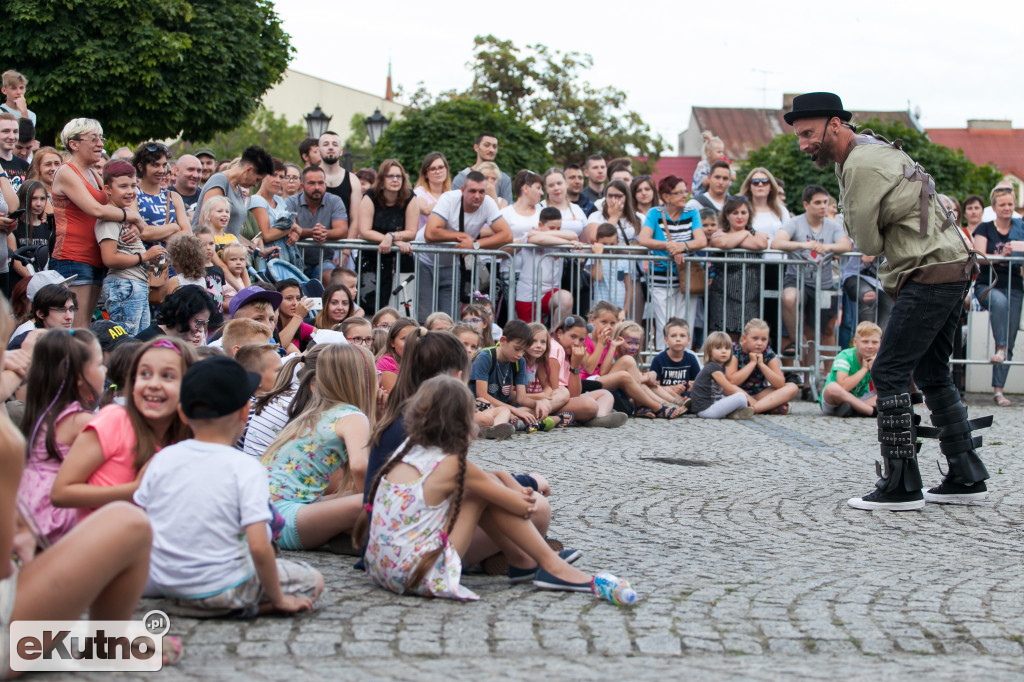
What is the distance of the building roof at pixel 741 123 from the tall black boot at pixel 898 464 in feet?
275

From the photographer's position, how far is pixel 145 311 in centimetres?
865

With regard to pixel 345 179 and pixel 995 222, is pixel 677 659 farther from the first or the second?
pixel 995 222

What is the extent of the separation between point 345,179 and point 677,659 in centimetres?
890

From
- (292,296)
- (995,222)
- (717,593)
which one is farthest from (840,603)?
(995,222)

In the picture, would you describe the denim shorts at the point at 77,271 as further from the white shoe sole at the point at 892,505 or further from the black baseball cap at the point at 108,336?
the white shoe sole at the point at 892,505

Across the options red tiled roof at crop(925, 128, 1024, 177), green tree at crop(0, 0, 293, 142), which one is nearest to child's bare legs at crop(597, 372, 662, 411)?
green tree at crop(0, 0, 293, 142)

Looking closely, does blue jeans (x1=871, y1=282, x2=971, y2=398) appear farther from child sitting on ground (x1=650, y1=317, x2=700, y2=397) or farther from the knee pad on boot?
child sitting on ground (x1=650, y1=317, x2=700, y2=397)

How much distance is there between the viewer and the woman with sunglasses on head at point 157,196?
29.8 ft

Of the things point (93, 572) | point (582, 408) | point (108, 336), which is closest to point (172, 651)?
point (93, 572)

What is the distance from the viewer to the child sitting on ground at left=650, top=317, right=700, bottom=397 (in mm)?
11664

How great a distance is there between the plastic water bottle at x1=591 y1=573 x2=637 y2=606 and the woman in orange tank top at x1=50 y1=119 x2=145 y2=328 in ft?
17.1

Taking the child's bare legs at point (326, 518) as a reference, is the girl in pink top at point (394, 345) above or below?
above

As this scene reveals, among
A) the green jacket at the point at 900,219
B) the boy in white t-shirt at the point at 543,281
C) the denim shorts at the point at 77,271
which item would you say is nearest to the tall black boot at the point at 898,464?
the green jacket at the point at 900,219

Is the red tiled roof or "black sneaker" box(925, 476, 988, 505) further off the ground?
the red tiled roof
